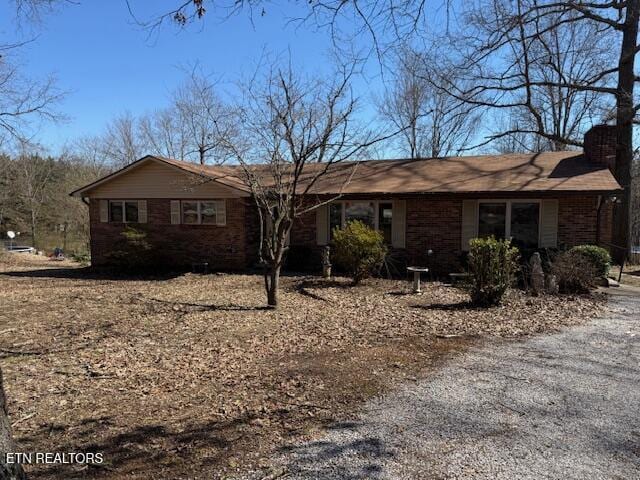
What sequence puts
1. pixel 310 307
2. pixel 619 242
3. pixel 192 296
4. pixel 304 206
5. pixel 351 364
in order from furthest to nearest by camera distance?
pixel 619 242 → pixel 304 206 → pixel 192 296 → pixel 310 307 → pixel 351 364

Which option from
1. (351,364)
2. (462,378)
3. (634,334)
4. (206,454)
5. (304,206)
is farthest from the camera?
(304,206)

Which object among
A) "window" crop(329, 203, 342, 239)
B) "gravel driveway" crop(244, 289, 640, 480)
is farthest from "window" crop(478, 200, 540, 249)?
"gravel driveway" crop(244, 289, 640, 480)

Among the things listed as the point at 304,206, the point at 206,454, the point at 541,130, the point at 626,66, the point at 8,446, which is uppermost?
the point at 626,66

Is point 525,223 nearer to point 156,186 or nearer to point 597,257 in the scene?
point 597,257

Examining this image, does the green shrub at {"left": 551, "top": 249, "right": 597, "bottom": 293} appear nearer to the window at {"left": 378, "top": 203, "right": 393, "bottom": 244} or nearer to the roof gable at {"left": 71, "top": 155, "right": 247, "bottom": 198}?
the window at {"left": 378, "top": 203, "right": 393, "bottom": 244}

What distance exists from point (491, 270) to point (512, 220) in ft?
18.2

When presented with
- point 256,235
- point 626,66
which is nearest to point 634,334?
point 256,235

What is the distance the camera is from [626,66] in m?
18.8

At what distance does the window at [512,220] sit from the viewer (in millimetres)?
13656

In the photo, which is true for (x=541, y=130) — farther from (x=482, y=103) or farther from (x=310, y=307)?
(x=310, y=307)

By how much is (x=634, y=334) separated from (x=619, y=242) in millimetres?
13139

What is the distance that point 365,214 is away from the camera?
50.7 ft

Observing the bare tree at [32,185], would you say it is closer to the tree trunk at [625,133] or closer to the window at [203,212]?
the window at [203,212]

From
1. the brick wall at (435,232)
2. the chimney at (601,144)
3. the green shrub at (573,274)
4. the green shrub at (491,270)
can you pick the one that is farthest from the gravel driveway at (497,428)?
the chimney at (601,144)
